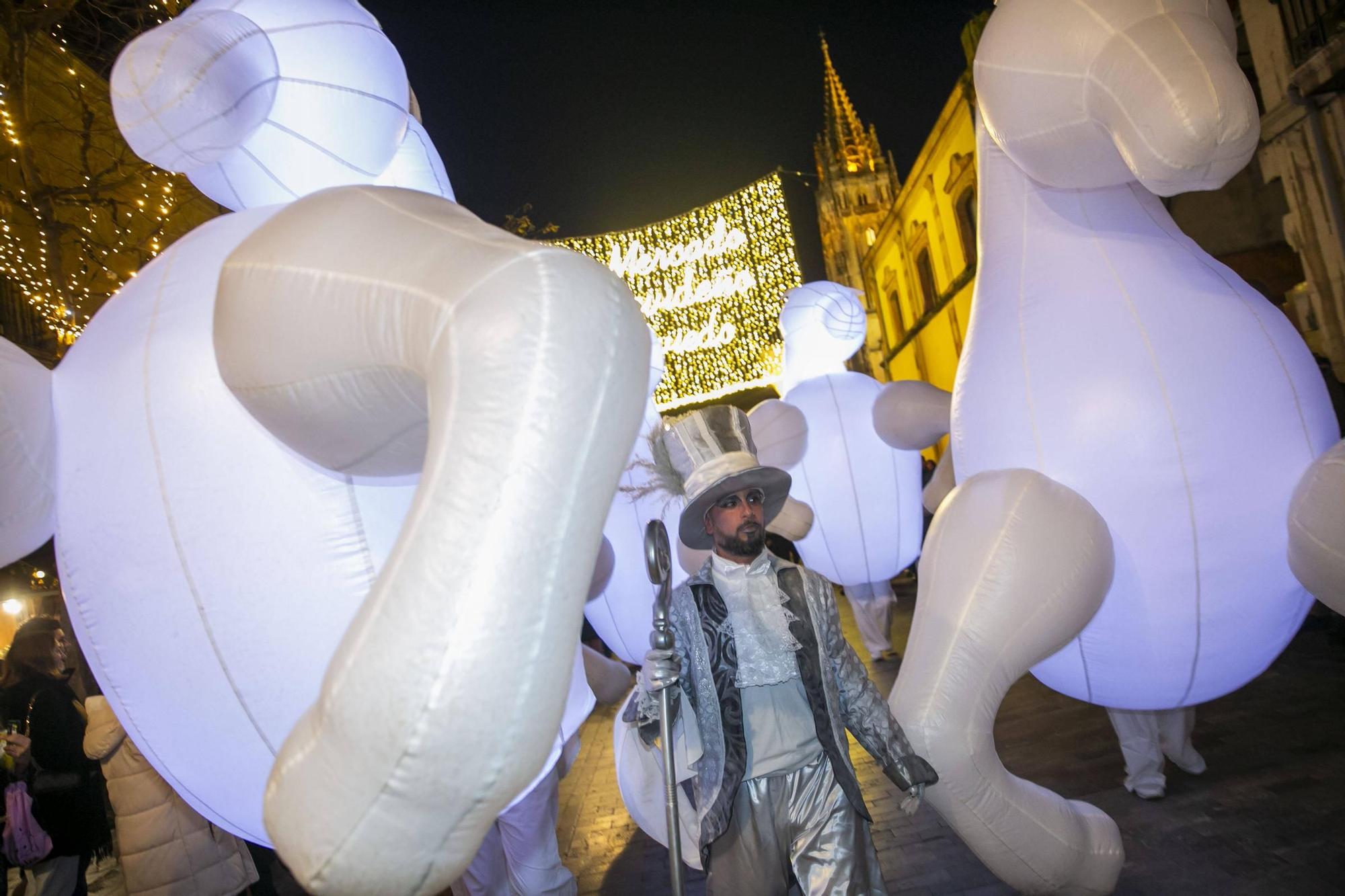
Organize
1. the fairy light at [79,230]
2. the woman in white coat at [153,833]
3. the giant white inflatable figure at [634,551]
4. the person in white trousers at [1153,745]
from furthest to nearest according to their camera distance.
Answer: the fairy light at [79,230], the giant white inflatable figure at [634,551], the person in white trousers at [1153,745], the woman in white coat at [153,833]

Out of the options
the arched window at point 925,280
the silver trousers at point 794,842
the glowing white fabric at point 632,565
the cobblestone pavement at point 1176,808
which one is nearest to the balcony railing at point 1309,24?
the cobblestone pavement at point 1176,808

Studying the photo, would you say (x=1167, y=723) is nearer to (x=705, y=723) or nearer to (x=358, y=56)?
(x=705, y=723)

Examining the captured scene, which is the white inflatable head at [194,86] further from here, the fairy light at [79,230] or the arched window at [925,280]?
the arched window at [925,280]

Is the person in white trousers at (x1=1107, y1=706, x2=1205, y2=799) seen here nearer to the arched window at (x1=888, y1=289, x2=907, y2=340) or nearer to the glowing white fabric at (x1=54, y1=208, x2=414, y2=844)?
the glowing white fabric at (x1=54, y1=208, x2=414, y2=844)

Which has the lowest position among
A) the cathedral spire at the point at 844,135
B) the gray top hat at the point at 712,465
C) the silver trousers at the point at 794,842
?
the silver trousers at the point at 794,842

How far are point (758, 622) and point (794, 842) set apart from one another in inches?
26.9

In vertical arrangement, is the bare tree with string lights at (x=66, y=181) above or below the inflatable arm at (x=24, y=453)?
above

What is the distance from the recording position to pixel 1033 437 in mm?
2791

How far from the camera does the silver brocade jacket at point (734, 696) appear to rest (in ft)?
8.82

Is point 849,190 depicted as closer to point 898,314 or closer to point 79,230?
point 898,314

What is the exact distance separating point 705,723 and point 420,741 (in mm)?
2087

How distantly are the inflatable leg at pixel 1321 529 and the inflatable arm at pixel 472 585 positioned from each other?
227 centimetres

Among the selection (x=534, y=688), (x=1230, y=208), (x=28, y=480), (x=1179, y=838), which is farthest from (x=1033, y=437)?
(x=1230, y=208)

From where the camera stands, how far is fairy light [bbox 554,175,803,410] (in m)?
12.5
